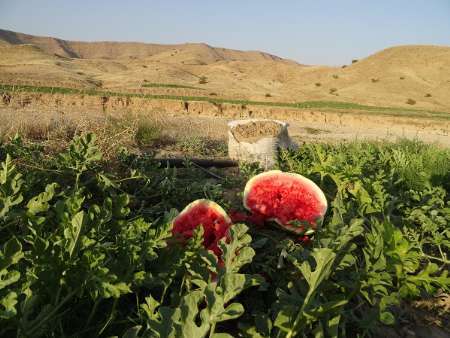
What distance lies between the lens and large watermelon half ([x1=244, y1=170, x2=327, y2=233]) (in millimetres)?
2707

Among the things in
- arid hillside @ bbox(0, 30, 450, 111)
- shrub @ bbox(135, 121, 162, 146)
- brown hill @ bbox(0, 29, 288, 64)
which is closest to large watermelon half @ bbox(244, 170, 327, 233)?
shrub @ bbox(135, 121, 162, 146)

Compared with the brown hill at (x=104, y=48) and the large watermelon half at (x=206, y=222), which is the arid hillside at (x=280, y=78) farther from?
the brown hill at (x=104, y=48)

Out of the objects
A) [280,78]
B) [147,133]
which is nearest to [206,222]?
[147,133]

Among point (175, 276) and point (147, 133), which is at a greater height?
point (175, 276)

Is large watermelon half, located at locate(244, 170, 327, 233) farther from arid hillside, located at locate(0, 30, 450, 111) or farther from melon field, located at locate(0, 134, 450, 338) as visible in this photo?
arid hillside, located at locate(0, 30, 450, 111)

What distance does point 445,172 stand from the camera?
4.61 m

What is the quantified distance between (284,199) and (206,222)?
88cm

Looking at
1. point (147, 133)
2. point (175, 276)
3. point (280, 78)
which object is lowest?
point (147, 133)

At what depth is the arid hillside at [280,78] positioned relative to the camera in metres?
38.9

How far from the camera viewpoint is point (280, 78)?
6375 centimetres

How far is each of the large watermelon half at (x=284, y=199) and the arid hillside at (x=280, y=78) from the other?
3160 cm

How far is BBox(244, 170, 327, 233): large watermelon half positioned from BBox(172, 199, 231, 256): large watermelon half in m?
0.49

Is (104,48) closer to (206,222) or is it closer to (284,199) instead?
(284,199)

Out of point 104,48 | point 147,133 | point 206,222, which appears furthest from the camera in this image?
point 104,48
